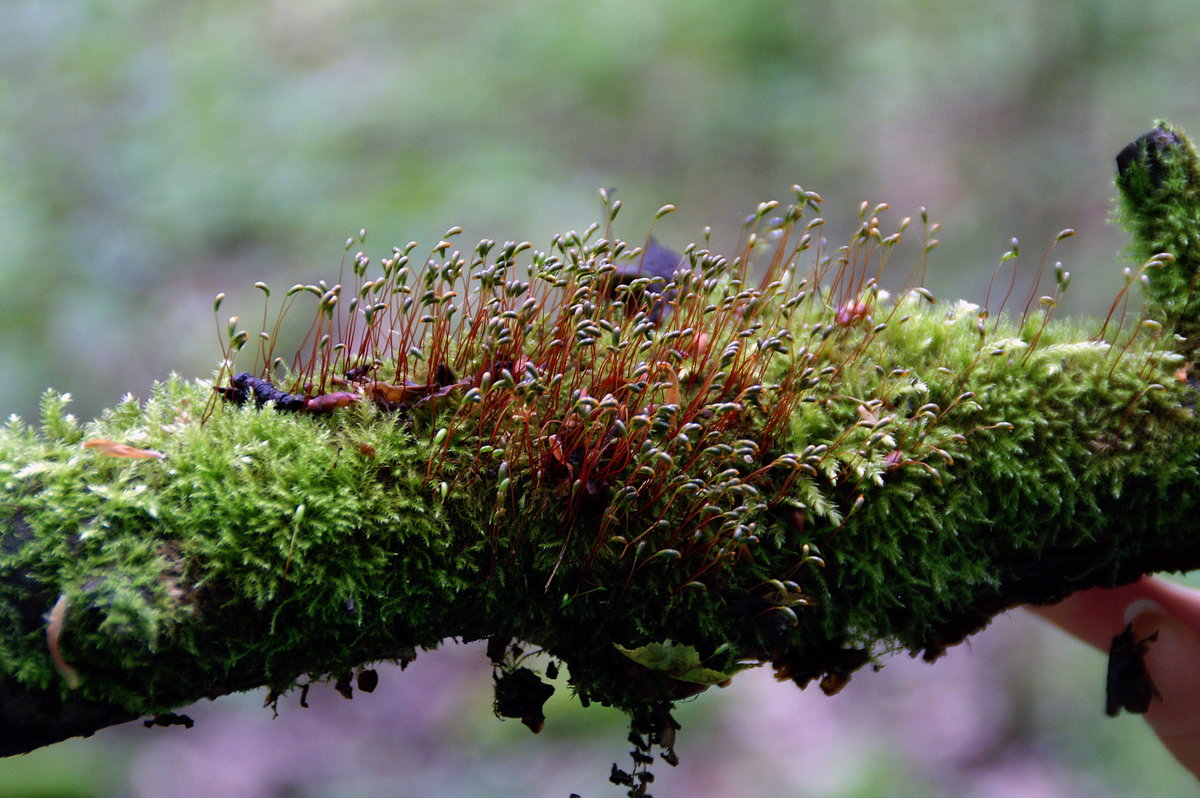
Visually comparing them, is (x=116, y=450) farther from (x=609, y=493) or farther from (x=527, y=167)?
(x=527, y=167)

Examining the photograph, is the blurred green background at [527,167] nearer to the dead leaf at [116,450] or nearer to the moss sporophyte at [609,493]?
the moss sporophyte at [609,493]

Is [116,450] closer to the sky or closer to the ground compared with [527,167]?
closer to the ground

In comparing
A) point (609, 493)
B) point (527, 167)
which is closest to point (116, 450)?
point (609, 493)

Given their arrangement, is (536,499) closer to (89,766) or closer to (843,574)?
(843,574)

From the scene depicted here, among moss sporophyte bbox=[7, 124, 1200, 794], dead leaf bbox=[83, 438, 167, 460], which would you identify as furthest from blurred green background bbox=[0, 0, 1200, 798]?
dead leaf bbox=[83, 438, 167, 460]

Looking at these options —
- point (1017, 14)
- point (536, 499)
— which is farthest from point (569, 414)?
point (1017, 14)

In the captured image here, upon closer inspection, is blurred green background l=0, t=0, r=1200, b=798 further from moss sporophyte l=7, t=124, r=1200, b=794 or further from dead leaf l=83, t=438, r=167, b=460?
dead leaf l=83, t=438, r=167, b=460

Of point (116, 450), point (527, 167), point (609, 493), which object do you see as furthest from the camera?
point (527, 167)

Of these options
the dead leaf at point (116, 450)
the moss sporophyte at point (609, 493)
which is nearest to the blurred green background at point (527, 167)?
the moss sporophyte at point (609, 493)
